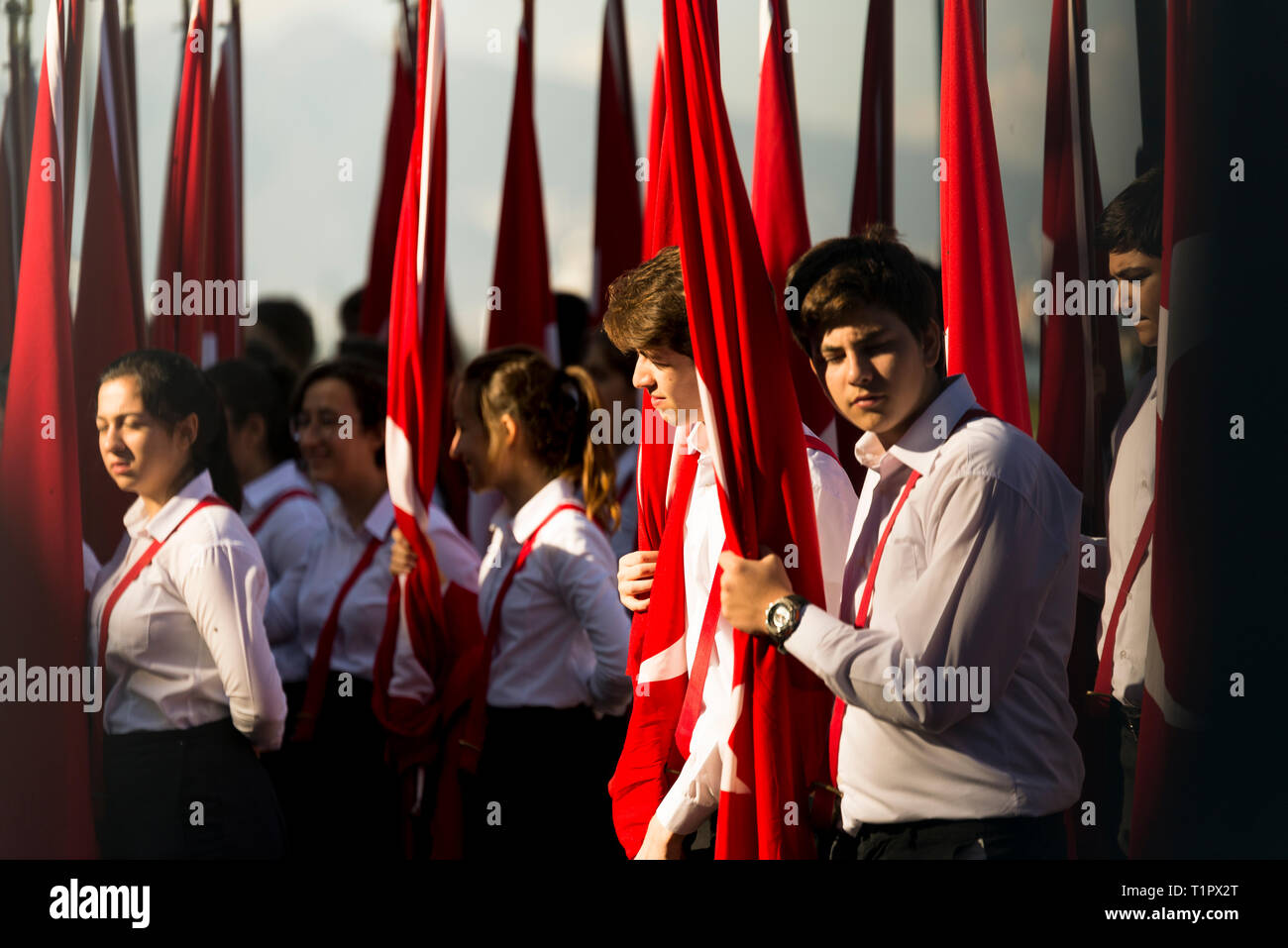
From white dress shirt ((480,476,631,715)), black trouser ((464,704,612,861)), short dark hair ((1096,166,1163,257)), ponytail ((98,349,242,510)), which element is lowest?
black trouser ((464,704,612,861))

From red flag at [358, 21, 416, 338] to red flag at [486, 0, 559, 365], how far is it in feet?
2.28

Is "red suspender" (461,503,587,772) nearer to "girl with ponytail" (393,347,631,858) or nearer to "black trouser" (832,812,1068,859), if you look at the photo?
"girl with ponytail" (393,347,631,858)

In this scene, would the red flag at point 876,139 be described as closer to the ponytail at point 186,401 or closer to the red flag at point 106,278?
the ponytail at point 186,401

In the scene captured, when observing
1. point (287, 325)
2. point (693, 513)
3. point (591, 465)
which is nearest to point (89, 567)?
point (591, 465)

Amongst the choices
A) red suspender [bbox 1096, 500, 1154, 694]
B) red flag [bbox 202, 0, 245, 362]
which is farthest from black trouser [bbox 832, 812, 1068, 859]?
red flag [bbox 202, 0, 245, 362]

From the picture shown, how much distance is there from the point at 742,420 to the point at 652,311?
0.28m

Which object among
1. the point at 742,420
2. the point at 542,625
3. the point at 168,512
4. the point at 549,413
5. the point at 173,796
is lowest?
the point at 173,796

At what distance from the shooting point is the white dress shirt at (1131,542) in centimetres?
239

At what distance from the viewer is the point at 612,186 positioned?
16.3ft

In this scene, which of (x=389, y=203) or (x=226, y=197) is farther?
(x=389, y=203)

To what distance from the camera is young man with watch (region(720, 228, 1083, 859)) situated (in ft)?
5.89

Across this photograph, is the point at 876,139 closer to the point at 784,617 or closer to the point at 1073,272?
the point at 1073,272

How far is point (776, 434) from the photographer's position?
2125 millimetres
